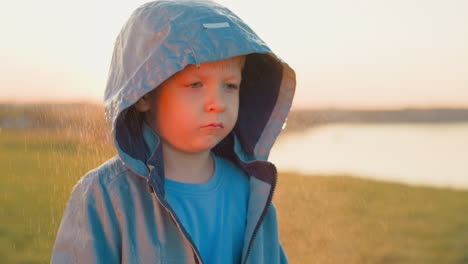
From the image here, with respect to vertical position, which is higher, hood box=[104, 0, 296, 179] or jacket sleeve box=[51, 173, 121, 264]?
hood box=[104, 0, 296, 179]

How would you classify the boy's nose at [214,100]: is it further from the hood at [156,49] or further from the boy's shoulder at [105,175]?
the boy's shoulder at [105,175]

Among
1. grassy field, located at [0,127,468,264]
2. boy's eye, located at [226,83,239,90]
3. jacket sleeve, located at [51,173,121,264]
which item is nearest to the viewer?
jacket sleeve, located at [51,173,121,264]

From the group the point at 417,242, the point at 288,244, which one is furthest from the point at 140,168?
the point at 417,242

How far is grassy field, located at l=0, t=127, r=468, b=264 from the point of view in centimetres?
434

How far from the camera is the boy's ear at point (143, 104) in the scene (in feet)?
6.02

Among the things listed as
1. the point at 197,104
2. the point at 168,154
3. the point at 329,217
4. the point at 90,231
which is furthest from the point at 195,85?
the point at 329,217

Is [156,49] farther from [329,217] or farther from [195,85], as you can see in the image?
[329,217]

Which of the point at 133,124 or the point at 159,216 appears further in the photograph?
the point at 133,124

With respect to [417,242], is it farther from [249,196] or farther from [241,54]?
[241,54]

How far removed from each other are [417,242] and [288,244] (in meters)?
1.42

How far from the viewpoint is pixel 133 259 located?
1696mm

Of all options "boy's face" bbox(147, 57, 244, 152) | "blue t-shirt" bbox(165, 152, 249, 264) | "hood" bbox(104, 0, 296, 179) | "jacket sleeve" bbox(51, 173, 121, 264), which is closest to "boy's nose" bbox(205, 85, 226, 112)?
"boy's face" bbox(147, 57, 244, 152)

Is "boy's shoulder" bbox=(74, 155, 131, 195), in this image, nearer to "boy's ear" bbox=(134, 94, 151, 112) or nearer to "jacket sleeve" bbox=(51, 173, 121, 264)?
"jacket sleeve" bbox=(51, 173, 121, 264)

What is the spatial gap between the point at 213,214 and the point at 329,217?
13.6 feet
